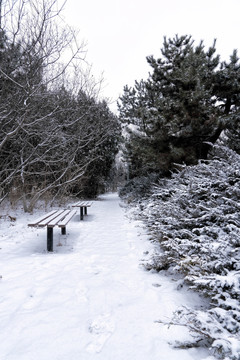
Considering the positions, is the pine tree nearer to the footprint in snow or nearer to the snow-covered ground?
the snow-covered ground

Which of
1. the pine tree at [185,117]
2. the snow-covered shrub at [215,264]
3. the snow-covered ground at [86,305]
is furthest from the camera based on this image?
the pine tree at [185,117]

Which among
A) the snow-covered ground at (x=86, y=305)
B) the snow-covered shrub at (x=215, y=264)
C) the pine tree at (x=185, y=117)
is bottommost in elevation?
the snow-covered ground at (x=86, y=305)

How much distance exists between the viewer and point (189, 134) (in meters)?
8.27

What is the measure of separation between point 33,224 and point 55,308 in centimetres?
181

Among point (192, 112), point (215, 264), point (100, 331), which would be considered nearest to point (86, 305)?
point (100, 331)

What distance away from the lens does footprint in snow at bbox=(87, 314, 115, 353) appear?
168 cm

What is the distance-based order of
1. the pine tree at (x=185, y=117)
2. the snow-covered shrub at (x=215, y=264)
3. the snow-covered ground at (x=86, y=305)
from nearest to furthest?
the snow-covered shrub at (x=215, y=264) → the snow-covered ground at (x=86, y=305) → the pine tree at (x=185, y=117)

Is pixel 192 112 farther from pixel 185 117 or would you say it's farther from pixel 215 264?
pixel 215 264

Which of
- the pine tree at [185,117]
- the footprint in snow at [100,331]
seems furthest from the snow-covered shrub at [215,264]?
the pine tree at [185,117]

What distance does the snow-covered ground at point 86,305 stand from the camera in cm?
164

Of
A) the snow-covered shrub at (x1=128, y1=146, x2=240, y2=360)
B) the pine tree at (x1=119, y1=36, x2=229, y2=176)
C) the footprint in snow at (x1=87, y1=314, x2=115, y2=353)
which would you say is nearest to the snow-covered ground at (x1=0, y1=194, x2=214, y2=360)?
the footprint in snow at (x1=87, y1=314, x2=115, y2=353)

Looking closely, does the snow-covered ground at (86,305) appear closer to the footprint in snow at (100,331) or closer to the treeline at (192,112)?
the footprint in snow at (100,331)

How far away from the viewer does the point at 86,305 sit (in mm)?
2283

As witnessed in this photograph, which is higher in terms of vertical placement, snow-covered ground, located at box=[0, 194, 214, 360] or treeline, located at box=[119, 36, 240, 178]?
treeline, located at box=[119, 36, 240, 178]
